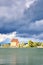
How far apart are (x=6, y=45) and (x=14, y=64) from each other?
202 ft

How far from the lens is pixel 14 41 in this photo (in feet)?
273

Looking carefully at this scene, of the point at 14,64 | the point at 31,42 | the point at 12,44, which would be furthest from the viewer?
the point at 12,44

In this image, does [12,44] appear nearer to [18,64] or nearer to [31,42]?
[31,42]

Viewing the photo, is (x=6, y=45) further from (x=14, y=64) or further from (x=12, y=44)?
(x=14, y=64)

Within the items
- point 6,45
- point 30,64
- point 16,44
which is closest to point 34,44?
point 16,44

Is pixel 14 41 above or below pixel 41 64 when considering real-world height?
above

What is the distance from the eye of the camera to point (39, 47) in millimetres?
83312

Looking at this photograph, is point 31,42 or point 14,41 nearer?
point 31,42

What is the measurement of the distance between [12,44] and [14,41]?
6.75 feet

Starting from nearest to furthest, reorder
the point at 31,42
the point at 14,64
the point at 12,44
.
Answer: the point at 14,64, the point at 31,42, the point at 12,44

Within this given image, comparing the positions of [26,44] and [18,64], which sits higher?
[26,44]

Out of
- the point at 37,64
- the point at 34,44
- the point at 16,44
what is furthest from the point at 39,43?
the point at 37,64

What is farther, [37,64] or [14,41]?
[14,41]

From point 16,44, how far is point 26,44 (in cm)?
393
